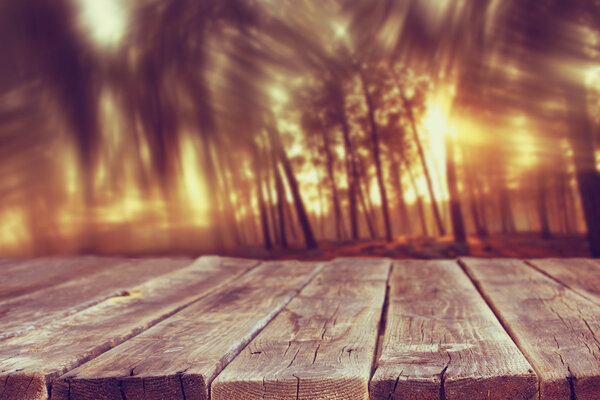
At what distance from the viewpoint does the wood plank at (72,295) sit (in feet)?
3.75

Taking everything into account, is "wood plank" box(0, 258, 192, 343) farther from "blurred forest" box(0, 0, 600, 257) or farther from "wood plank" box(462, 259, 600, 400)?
"blurred forest" box(0, 0, 600, 257)

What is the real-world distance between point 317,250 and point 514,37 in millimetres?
2880

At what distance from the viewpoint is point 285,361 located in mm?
794

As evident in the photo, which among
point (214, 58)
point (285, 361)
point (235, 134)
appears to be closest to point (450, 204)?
point (235, 134)

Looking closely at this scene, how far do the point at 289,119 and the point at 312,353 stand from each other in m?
3.63

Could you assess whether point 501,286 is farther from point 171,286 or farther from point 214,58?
point 214,58

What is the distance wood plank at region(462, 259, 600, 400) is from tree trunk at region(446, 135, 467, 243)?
3.01 meters

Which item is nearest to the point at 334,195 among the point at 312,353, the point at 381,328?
the point at 381,328

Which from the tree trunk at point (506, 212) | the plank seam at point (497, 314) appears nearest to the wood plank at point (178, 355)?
the plank seam at point (497, 314)

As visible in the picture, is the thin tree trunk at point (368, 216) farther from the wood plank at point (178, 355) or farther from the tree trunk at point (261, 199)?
the wood plank at point (178, 355)

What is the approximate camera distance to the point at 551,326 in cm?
96

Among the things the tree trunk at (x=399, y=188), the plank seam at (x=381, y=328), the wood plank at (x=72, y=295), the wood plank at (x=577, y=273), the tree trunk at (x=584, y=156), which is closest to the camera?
the plank seam at (x=381, y=328)

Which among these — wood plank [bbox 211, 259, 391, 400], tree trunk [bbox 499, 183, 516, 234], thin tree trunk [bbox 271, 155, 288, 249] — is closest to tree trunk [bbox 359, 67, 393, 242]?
thin tree trunk [bbox 271, 155, 288, 249]

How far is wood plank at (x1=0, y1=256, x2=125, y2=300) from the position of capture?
165cm
